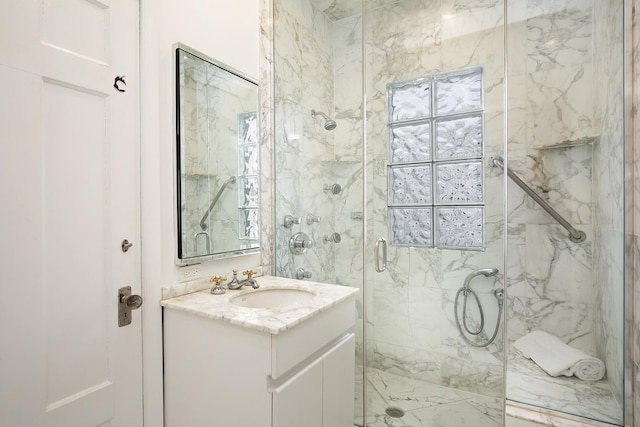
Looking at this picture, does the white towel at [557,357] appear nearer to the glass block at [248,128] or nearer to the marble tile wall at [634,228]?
the marble tile wall at [634,228]

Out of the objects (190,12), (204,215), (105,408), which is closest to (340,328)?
(204,215)

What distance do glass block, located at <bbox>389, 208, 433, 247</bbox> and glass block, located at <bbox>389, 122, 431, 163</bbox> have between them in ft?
1.14

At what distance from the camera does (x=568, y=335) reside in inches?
86.7

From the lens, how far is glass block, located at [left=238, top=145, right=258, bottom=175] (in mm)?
1808

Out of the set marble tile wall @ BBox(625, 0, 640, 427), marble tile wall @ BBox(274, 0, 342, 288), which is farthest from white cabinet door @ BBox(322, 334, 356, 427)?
marble tile wall @ BBox(625, 0, 640, 427)

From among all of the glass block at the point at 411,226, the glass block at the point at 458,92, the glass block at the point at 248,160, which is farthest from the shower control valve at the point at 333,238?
the glass block at the point at 458,92

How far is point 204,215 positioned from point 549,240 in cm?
229

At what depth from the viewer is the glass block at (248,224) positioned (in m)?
1.80

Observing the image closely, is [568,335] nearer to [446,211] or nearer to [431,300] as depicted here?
[431,300]

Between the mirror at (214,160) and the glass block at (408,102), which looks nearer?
the mirror at (214,160)

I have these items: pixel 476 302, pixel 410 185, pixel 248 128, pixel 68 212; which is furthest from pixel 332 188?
pixel 68 212

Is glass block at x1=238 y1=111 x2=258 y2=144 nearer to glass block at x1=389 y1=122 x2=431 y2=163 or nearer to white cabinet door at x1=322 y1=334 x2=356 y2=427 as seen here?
glass block at x1=389 y1=122 x2=431 y2=163

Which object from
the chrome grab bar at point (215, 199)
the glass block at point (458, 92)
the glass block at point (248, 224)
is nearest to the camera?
the chrome grab bar at point (215, 199)

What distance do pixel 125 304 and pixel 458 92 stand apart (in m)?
2.13
